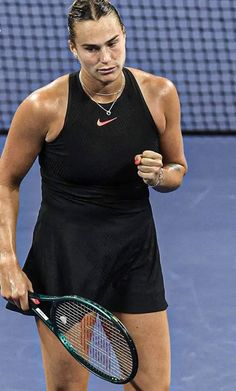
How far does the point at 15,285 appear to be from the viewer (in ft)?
11.8

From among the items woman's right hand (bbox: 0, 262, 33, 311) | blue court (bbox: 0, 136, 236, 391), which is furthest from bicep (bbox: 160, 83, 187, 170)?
blue court (bbox: 0, 136, 236, 391)

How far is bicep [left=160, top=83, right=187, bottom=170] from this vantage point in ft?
12.0

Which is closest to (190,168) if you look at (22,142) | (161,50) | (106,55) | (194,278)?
(194,278)

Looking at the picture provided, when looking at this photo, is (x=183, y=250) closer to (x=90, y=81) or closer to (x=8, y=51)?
(x=90, y=81)

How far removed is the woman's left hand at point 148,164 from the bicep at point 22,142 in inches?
15.0

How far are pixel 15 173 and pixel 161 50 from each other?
218 inches

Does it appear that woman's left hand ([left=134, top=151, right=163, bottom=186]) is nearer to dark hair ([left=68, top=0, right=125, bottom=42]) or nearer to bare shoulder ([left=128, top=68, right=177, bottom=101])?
bare shoulder ([left=128, top=68, right=177, bottom=101])

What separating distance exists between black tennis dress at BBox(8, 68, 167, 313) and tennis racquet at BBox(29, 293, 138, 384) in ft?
0.51

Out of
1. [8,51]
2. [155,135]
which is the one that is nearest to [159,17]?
[8,51]

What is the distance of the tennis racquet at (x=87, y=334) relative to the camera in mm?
3498

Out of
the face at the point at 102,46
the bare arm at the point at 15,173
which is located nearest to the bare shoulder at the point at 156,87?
the face at the point at 102,46

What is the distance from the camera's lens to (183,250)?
6.23 metres

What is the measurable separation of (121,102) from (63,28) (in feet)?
20.6

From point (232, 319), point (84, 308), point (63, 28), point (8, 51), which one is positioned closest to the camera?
point (84, 308)
